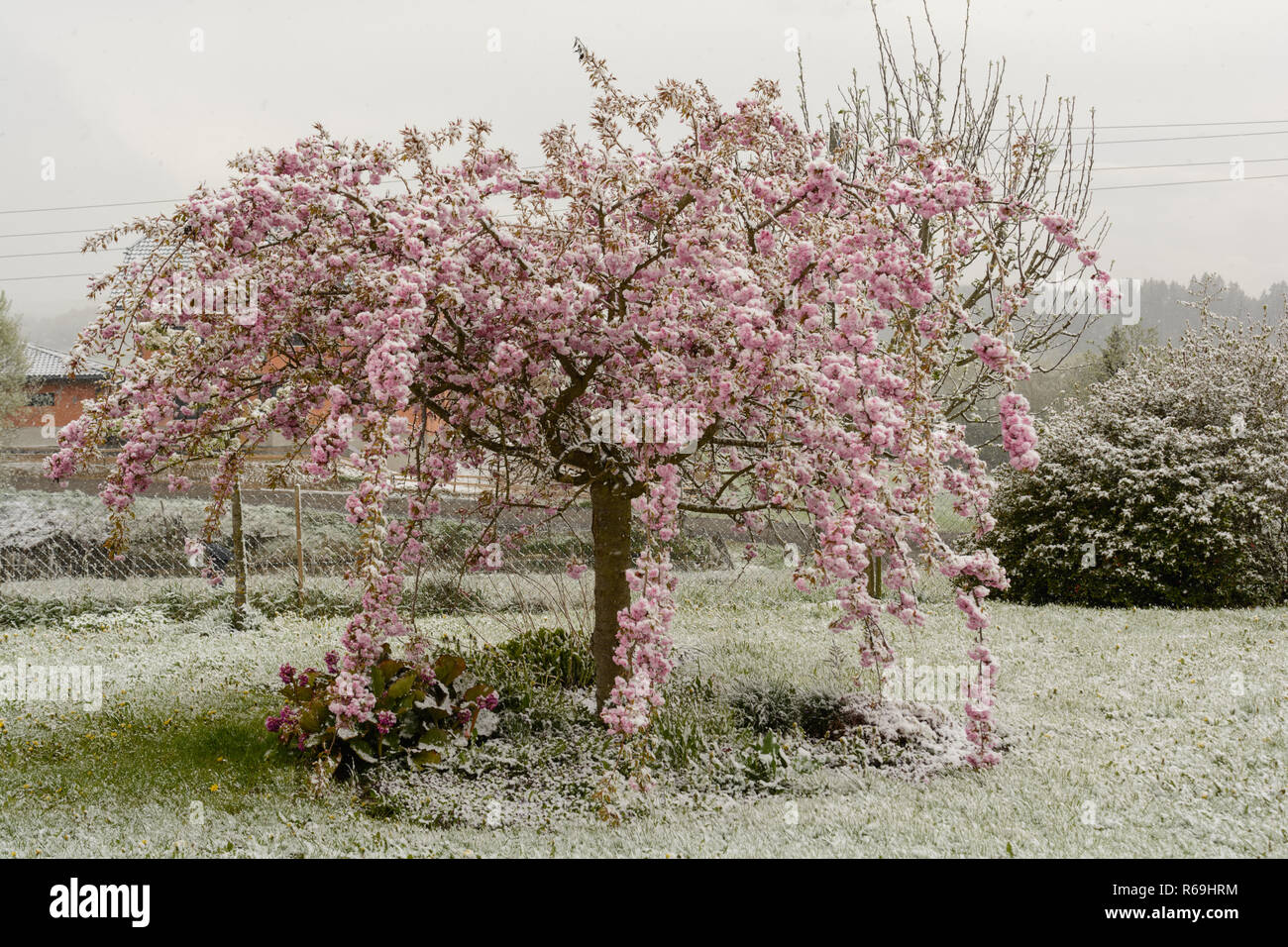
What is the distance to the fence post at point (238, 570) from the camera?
33.1 ft

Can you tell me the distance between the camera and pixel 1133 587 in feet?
37.0

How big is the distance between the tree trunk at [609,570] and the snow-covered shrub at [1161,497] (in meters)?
7.24

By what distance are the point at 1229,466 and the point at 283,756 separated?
10697 millimetres

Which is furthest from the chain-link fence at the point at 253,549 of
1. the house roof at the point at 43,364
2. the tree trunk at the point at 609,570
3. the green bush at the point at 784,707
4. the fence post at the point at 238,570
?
the house roof at the point at 43,364

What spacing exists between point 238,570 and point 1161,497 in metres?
10.5

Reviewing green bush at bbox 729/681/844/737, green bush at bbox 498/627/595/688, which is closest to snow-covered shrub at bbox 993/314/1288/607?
green bush at bbox 729/681/844/737

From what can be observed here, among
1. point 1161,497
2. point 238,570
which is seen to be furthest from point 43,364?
point 1161,497

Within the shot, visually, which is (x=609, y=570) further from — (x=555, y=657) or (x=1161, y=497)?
(x=1161, y=497)

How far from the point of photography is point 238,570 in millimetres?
10414

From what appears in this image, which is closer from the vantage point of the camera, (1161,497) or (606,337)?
(606,337)

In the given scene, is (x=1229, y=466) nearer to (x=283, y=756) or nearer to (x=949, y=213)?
(x=949, y=213)

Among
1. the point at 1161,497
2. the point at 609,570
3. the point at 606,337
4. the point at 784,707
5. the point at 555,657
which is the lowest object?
the point at 784,707

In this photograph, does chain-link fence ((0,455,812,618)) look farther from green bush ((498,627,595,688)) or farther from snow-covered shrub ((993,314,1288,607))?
snow-covered shrub ((993,314,1288,607))
